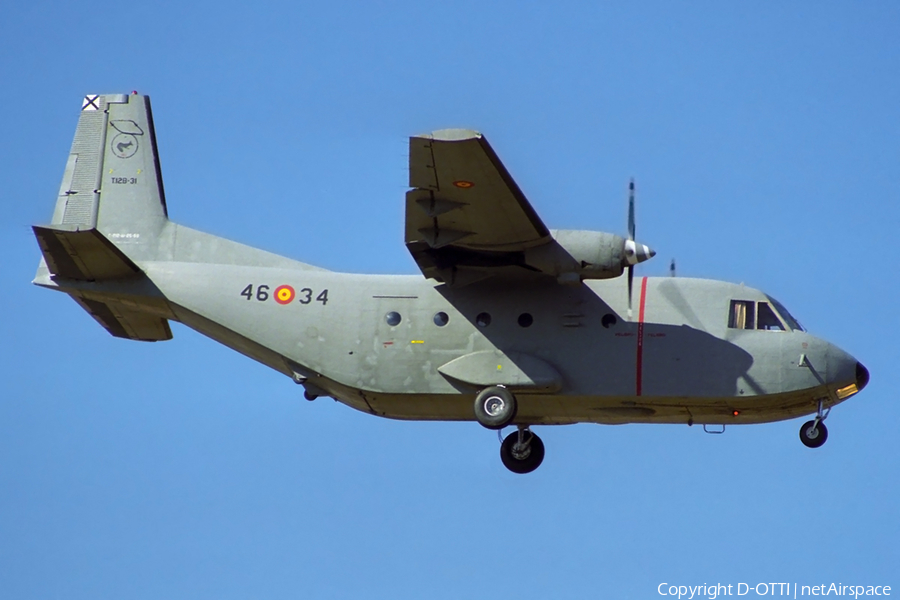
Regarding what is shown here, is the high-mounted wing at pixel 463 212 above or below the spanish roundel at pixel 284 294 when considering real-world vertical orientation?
above

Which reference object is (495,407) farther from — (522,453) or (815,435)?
(815,435)

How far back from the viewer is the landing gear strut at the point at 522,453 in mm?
16859

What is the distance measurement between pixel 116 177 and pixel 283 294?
3.53 metres

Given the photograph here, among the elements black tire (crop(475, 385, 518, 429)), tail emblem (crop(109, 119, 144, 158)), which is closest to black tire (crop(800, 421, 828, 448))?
black tire (crop(475, 385, 518, 429))

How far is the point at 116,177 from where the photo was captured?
705 inches

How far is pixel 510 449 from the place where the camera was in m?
16.9

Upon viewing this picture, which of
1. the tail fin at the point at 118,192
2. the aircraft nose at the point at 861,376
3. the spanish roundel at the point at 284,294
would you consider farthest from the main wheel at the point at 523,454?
the tail fin at the point at 118,192

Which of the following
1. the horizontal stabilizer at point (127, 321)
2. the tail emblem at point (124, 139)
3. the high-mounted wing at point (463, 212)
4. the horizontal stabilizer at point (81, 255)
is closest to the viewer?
the high-mounted wing at point (463, 212)

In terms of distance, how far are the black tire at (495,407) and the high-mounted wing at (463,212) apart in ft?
5.45

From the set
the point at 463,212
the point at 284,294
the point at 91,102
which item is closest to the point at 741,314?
the point at 463,212

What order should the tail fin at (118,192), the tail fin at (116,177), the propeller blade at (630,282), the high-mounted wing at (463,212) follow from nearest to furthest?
the high-mounted wing at (463,212) < the propeller blade at (630,282) < the tail fin at (118,192) < the tail fin at (116,177)

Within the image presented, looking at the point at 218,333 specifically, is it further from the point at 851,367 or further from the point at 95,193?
the point at 851,367

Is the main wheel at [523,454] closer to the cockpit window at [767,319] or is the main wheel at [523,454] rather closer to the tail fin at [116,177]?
the cockpit window at [767,319]

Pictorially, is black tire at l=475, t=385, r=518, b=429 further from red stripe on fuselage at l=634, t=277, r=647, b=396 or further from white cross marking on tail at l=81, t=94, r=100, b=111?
white cross marking on tail at l=81, t=94, r=100, b=111
